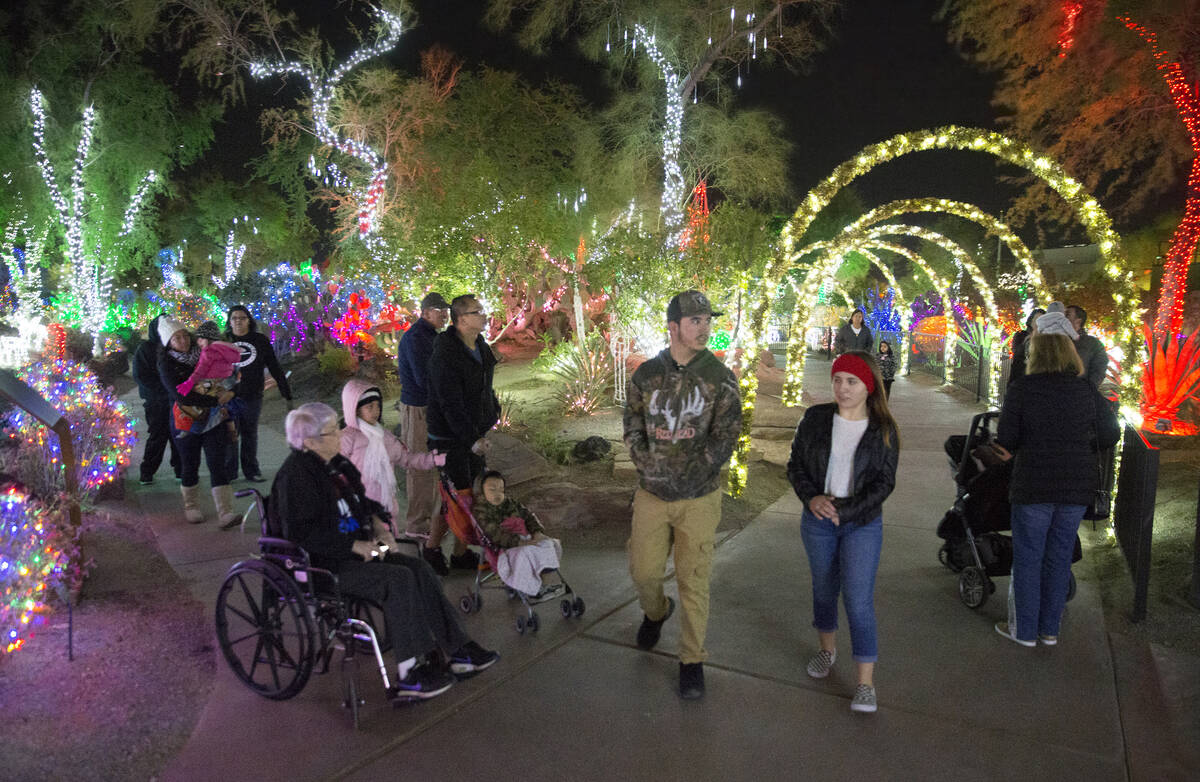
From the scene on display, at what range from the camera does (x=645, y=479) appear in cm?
379

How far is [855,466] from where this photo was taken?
367 centimetres

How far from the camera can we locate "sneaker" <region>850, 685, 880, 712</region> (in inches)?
141

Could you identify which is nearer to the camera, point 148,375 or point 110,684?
point 110,684

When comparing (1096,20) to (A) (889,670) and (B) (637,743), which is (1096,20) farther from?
(B) (637,743)

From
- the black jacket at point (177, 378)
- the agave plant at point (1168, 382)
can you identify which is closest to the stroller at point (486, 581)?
the black jacket at point (177, 378)

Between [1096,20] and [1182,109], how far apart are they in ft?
6.59

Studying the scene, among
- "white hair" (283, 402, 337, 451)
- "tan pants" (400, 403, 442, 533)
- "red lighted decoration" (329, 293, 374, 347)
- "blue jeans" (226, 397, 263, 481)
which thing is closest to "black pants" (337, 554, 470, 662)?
"white hair" (283, 402, 337, 451)

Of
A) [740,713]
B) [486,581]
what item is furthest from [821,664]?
[486,581]

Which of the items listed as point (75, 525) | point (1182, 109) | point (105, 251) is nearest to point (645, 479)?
point (75, 525)

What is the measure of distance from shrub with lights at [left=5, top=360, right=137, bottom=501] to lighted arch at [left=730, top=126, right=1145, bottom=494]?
5890 mm

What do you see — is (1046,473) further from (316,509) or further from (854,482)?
(316,509)

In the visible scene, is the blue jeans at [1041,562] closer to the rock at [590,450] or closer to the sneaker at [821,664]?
the sneaker at [821,664]

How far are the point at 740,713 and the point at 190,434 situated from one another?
4.98 meters

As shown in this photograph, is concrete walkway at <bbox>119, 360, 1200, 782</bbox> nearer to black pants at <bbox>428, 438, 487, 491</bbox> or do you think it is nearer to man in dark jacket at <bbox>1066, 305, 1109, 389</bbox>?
black pants at <bbox>428, 438, 487, 491</bbox>
